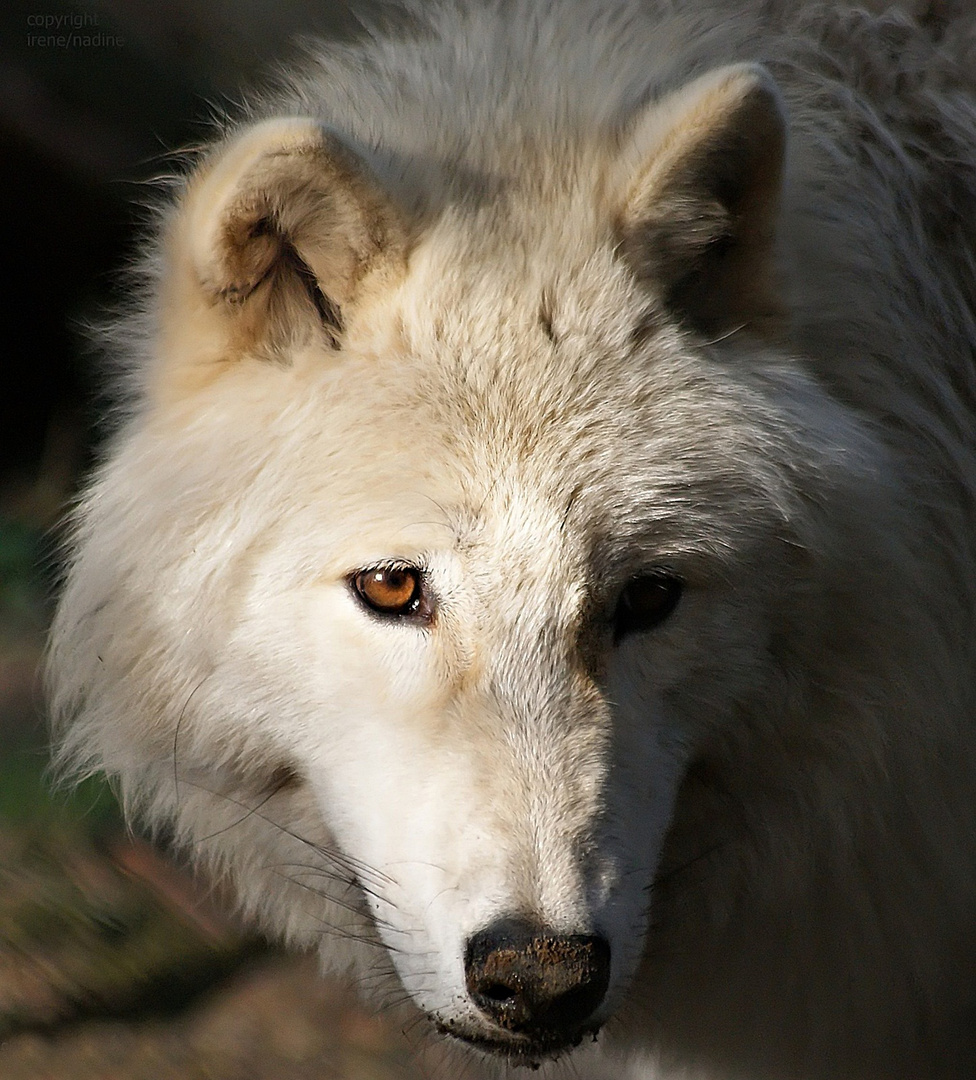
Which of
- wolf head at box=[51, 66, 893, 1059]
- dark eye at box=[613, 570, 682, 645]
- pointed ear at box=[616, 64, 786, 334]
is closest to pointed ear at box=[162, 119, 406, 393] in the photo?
wolf head at box=[51, 66, 893, 1059]

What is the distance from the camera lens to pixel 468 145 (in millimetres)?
2654

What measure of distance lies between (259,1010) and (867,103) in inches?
139

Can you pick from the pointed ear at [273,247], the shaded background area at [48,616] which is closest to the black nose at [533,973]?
the pointed ear at [273,247]

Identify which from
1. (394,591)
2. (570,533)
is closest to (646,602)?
(570,533)

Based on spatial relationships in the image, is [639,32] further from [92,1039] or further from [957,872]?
[92,1039]

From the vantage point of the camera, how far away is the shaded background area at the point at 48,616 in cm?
420

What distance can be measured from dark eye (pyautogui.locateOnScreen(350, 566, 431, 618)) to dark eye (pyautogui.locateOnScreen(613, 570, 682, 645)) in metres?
0.38

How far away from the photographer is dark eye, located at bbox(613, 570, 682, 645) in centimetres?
240

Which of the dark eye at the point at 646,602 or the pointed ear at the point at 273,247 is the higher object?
the pointed ear at the point at 273,247

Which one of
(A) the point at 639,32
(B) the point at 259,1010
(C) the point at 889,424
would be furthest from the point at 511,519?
(B) the point at 259,1010

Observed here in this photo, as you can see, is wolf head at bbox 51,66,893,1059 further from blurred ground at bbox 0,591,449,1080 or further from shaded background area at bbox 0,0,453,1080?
blurred ground at bbox 0,591,449,1080

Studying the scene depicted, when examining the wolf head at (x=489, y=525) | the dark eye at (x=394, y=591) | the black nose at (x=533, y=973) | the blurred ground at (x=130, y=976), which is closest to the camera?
the black nose at (x=533, y=973)

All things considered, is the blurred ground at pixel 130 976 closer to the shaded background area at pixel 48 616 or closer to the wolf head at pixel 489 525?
the shaded background area at pixel 48 616

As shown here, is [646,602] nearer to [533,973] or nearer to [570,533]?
[570,533]
